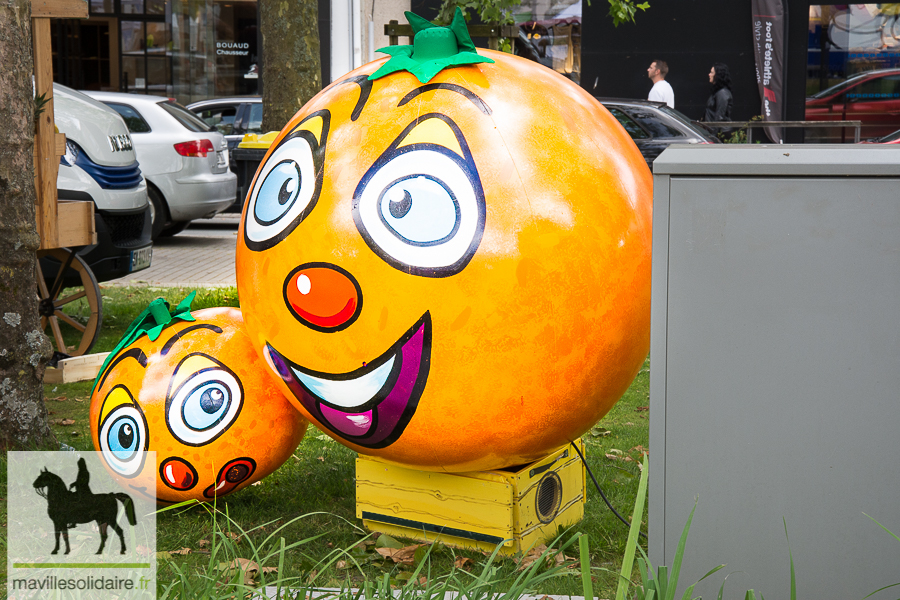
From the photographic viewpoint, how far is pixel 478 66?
3178mm

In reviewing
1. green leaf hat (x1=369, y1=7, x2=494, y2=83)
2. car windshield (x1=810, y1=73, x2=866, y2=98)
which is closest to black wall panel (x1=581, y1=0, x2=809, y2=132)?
car windshield (x1=810, y1=73, x2=866, y2=98)

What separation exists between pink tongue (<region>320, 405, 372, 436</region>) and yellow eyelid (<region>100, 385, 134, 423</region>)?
0.93 m

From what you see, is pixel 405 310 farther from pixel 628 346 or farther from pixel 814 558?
pixel 814 558

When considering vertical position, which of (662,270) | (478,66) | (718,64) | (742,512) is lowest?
(742,512)

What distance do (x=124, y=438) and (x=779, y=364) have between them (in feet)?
8.32

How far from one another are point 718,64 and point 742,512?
16.0m

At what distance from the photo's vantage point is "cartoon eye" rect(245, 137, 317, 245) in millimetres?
3082

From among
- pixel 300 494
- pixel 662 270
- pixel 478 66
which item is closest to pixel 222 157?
pixel 300 494

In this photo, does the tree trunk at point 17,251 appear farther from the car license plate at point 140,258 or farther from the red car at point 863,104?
the red car at point 863,104

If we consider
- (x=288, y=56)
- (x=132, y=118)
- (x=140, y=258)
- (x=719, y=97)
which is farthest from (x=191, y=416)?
(x=719, y=97)

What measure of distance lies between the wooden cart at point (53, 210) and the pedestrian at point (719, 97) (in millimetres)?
12331

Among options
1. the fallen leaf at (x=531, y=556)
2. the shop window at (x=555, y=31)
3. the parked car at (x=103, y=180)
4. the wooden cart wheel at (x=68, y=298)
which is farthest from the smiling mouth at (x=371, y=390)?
the shop window at (x=555, y=31)

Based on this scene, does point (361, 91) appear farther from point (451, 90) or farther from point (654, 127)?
point (654, 127)

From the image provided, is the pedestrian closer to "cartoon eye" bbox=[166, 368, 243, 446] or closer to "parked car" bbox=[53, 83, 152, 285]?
"parked car" bbox=[53, 83, 152, 285]
